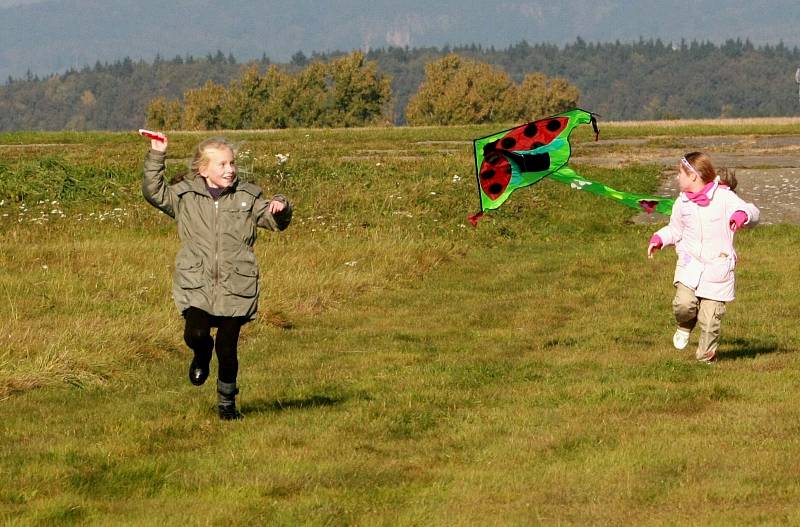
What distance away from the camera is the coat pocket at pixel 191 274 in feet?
30.2

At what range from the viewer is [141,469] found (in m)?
7.85

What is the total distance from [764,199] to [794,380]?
20059 millimetres

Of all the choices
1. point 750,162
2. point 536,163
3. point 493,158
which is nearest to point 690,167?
point 536,163

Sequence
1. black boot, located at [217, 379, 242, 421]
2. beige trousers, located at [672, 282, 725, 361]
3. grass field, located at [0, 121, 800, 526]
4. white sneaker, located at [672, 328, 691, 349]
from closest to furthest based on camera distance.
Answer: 1. grass field, located at [0, 121, 800, 526]
2. black boot, located at [217, 379, 242, 421]
3. beige trousers, located at [672, 282, 725, 361]
4. white sneaker, located at [672, 328, 691, 349]

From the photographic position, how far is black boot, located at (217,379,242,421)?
9.45 metres

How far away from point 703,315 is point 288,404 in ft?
13.6

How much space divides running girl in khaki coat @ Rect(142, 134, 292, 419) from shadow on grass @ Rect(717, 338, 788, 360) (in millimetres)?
5255

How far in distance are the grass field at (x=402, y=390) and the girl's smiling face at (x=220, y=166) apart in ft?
5.96

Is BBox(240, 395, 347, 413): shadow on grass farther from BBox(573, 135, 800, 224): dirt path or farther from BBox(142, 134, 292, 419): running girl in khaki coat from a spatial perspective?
BBox(573, 135, 800, 224): dirt path

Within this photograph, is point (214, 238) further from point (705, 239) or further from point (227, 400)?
point (705, 239)

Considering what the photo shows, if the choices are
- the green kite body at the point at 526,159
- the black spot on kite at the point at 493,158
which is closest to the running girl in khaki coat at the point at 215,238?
the green kite body at the point at 526,159

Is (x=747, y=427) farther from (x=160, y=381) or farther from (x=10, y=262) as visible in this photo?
(x=10, y=262)

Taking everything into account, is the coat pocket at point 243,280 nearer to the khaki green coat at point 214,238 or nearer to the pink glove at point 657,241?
the khaki green coat at point 214,238

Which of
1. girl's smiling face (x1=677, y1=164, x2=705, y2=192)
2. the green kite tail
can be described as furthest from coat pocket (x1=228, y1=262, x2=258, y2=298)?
girl's smiling face (x1=677, y1=164, x2=705, y2=192)
